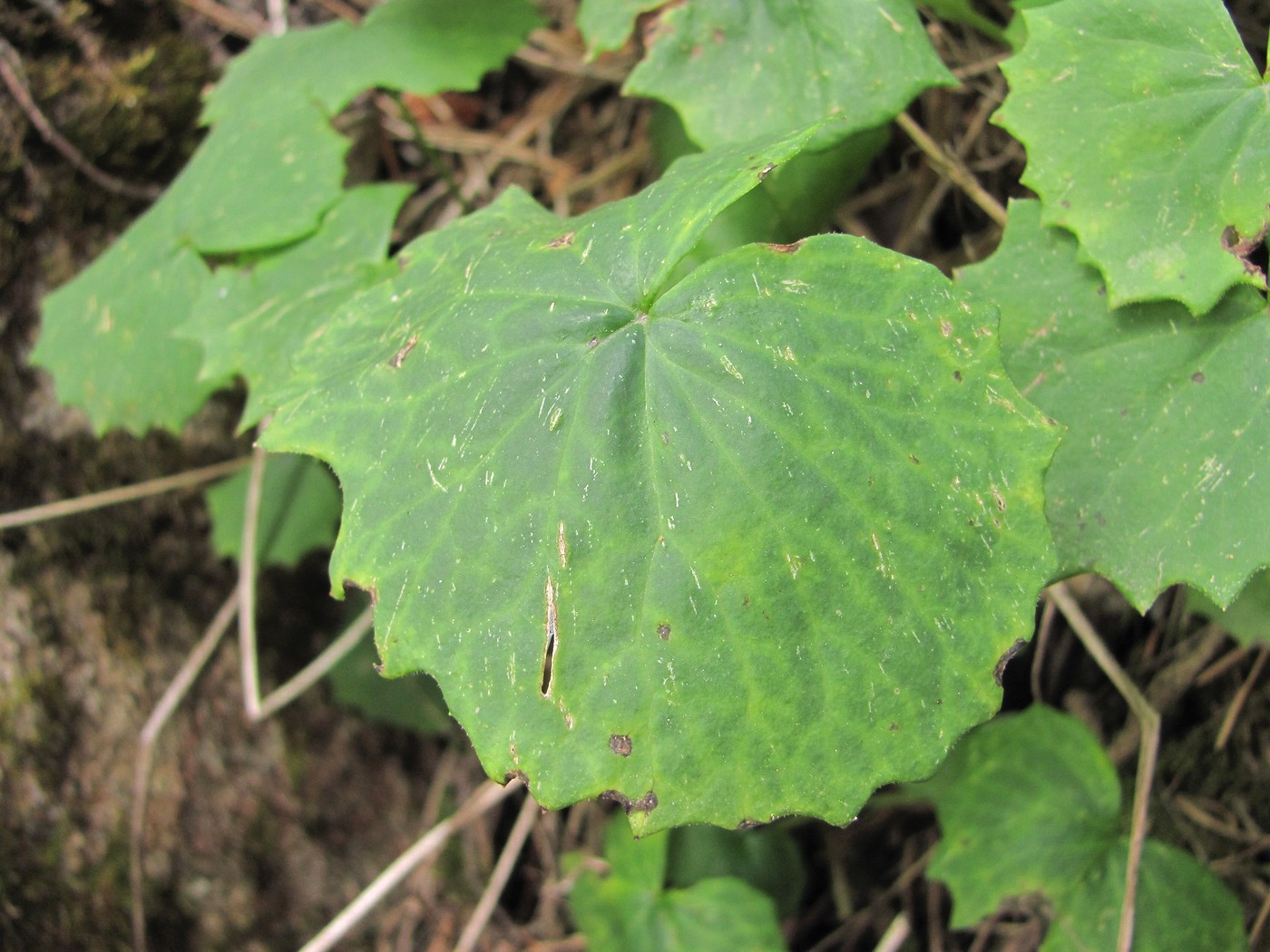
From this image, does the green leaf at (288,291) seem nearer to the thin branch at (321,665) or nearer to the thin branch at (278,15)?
the thin branch at (321,665)

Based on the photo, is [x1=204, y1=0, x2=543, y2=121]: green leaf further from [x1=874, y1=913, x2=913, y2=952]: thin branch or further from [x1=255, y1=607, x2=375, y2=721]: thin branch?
[x1=874, y1=913, x2=913, y2=952]: thin branch

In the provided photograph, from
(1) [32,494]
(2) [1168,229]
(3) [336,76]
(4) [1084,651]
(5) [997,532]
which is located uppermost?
(3) [336,76]

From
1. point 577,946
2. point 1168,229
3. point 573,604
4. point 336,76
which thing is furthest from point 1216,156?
point 577,946

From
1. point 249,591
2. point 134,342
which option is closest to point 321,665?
point 249,591

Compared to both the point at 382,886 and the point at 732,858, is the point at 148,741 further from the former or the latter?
the point at 732,858

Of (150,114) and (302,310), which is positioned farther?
(150,114)

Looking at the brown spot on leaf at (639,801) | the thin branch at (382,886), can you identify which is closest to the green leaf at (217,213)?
the thin branch at (382,886)

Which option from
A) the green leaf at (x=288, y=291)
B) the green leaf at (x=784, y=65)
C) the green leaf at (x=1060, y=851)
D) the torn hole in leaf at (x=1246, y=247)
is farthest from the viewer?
the green leaf at (x=288, y=291)

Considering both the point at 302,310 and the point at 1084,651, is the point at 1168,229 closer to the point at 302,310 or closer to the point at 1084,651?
the point at 1084,651
